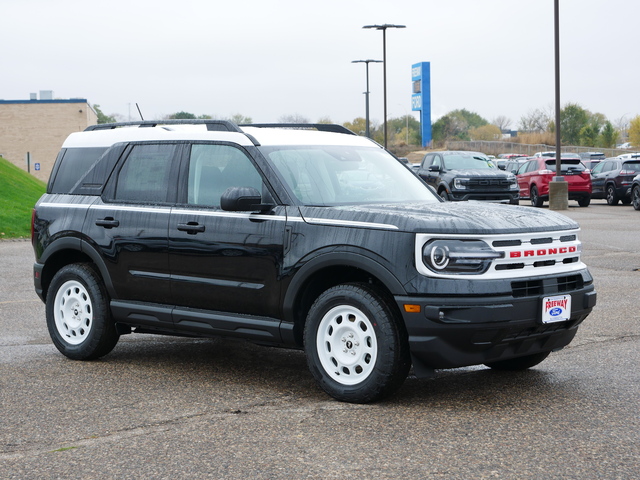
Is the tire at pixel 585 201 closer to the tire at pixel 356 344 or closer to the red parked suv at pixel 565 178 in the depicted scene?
the red parked suv at pixel 565 178

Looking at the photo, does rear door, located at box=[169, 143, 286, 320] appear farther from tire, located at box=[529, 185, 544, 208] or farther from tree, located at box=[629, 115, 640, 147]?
tree, located at box=[629, 115, 640, 147]

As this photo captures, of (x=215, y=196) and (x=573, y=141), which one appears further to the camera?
(x=573, y=141)

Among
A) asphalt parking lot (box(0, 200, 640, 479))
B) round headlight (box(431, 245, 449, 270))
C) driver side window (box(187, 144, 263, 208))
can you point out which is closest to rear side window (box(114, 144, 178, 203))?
driver side window (box(187, 144, 263, 208))

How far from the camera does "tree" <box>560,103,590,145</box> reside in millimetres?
100688

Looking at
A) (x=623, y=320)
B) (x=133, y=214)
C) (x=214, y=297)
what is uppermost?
(x=133, y=214)

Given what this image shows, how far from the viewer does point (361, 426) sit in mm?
5547

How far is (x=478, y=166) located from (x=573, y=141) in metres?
75.7

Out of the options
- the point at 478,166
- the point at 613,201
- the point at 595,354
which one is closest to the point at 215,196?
the point at 595,354

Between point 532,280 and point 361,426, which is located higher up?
point 532,280

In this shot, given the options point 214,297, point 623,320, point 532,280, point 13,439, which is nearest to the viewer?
point 13,439

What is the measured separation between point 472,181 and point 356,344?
2192 cm

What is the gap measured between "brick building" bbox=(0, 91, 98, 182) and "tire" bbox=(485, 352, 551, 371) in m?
75.7

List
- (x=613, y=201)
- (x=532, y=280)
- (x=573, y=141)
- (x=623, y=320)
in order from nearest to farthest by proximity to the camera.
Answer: (x=532, y=280), (x=623, y=320), (x=613, y=201), (x=573, y=141)

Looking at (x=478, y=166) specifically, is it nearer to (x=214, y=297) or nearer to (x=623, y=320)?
(x=623, y=320)
